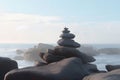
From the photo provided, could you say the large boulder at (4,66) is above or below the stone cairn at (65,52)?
below

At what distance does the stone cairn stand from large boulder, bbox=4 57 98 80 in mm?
2119

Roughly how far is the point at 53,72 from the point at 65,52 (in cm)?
426

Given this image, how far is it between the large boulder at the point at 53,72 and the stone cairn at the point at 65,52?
2119 mm

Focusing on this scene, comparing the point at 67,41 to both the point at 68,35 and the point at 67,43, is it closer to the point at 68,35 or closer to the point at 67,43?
the point at 67,43

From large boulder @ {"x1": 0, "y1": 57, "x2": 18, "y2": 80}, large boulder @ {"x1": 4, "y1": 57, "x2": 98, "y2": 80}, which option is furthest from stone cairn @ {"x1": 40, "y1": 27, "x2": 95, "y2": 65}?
large boulder @ {"x1": 0, "y1": 57, "x2": 18, "y2": 80}

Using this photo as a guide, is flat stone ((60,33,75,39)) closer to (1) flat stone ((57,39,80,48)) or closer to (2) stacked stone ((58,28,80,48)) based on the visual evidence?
(2) stacked stone ((58,28,80,48))

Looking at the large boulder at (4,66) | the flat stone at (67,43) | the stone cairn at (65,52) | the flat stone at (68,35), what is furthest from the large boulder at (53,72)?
the large boulder at (4,66)

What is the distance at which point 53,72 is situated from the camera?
1995cm

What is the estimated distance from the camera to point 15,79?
2017 cm

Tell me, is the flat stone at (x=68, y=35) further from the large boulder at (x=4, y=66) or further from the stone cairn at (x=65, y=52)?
the large boulder at (x=4, y=66)

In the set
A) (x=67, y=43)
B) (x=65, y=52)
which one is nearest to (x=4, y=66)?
(x=65, y=52)

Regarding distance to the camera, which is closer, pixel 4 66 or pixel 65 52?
pixel 65 52

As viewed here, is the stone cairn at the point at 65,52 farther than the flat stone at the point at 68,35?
No

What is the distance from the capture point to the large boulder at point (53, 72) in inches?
773
